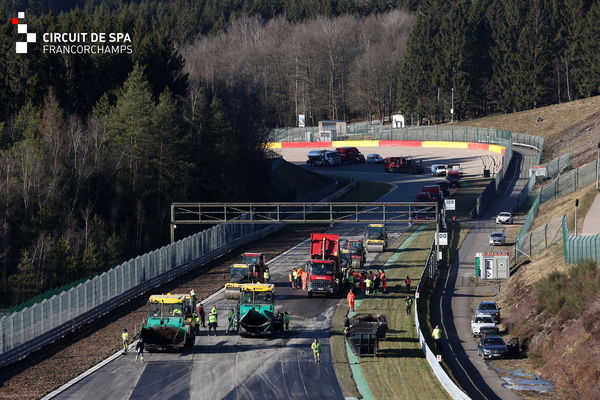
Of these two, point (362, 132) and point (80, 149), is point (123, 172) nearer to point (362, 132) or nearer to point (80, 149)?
point (80, 149)

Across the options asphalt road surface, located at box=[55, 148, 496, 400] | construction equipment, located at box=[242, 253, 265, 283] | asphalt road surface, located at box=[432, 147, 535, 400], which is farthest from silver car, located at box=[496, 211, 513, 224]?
asphalt road surface, located at box=[55, 148, 496, 400]

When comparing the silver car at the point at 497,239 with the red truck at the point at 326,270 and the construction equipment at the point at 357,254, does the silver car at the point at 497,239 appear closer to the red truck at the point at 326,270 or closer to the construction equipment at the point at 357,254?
the construction equipment at the point at 357,254

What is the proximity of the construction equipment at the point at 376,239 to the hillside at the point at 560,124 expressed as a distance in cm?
2817

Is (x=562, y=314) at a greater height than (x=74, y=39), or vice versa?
(x=74, y=39)

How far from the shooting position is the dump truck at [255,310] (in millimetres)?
45719

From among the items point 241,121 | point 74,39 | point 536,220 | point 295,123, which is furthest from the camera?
point 295,123

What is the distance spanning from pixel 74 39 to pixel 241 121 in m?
19.4

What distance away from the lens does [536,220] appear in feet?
242

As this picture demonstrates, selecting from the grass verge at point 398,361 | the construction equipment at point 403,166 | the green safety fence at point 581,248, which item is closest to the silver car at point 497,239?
the grass verge at point 398,361

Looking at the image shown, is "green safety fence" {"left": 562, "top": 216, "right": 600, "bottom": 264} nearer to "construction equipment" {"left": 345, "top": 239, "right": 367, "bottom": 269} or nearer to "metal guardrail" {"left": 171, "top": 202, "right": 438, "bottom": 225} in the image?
"metal guardrail" {"left": 171, "top": 202, "right": 438, "bottom": 225}

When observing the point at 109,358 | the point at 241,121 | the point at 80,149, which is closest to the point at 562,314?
the point at 109,358

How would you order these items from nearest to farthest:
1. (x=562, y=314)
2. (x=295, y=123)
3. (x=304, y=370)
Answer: (x=304, y=370) < (x=562, y=314) < (x=295, y=123)

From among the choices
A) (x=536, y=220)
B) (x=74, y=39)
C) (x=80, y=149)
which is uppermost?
(x=74, y=39)

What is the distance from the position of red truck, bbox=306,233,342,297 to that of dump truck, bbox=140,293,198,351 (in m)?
13.6
